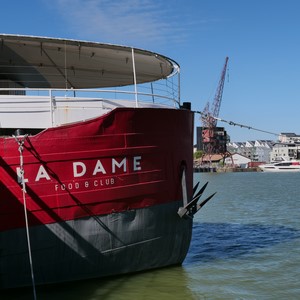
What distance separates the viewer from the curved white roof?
977cm

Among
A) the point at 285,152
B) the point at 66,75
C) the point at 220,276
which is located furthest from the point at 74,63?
the point at 285,152

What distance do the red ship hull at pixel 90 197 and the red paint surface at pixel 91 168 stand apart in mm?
16

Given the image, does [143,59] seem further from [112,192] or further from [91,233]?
[91,233]

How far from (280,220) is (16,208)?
Result: 13045 millimetres

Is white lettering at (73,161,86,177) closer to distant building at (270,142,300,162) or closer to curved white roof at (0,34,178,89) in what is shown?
curved white roof at (0,34,178,89)

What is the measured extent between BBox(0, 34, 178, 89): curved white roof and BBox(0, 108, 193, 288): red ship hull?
6.31ft

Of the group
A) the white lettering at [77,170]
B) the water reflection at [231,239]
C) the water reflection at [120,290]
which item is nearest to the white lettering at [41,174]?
the white lettering at [77,170]

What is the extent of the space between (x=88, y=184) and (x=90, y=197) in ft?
0.75

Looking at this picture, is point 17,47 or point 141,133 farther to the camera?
point 17,47

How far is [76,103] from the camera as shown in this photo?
862 centimetres

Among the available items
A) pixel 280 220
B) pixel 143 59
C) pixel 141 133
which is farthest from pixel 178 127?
pixel 280 220

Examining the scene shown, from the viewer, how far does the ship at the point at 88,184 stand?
781 cm

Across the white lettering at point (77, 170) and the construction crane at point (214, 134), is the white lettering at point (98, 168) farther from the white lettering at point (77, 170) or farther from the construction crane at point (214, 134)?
the construction crane at point (214, 134)

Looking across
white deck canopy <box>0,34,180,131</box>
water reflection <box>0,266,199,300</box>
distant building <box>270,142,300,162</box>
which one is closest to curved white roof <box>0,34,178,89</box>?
white deck canopy <box>0,34,180,131</box>
